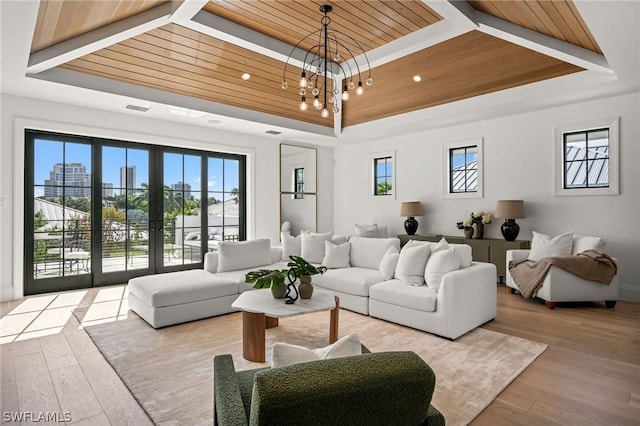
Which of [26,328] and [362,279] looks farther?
[362,279]

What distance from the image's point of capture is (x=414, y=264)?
388 centimetres

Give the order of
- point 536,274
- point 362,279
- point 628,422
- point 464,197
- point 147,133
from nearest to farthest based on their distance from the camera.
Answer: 1. point 628,422
2. point 362,279
3. point 536,274
4. point 147,133
5. point 464,197

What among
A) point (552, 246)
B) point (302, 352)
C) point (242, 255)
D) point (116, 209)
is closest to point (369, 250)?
point (242, 255)

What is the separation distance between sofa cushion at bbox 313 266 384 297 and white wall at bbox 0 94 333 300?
288 cm

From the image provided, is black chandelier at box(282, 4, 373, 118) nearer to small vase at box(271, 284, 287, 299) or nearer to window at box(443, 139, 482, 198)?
small vase at box(271, 284, 287, 299)

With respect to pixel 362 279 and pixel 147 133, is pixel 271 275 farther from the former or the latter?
pixel 147 133

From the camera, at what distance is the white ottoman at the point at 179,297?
11.9 ft

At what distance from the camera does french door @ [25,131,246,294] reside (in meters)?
4.97

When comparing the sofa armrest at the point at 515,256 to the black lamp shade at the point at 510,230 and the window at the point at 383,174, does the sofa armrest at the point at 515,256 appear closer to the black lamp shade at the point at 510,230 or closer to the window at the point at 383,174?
the black lamp shade at the point at 510,230

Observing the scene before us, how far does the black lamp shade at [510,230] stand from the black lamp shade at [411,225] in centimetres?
156

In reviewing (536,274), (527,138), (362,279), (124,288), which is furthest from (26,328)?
(527,138)

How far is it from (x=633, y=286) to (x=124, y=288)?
23.2 ft

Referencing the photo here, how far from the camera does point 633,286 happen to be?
471 centimetres

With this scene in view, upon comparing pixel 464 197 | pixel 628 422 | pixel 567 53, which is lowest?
pixel 628 422
